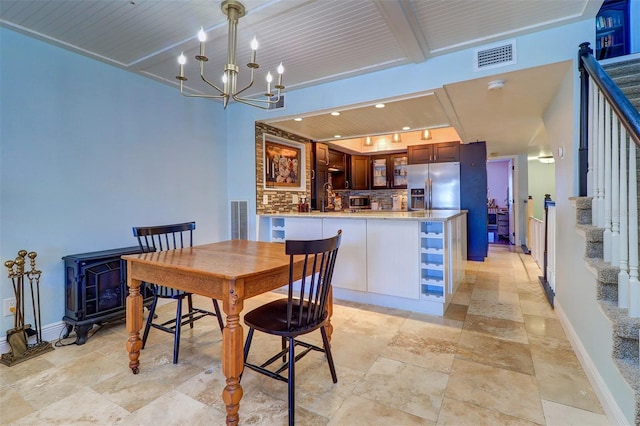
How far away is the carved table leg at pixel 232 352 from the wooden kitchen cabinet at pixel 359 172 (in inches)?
211

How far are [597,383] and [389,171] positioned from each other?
5.08 meters

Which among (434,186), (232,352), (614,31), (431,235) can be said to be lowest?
(232,352)

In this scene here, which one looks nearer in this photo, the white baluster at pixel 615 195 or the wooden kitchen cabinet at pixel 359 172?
the white baluster at pixel 615 195

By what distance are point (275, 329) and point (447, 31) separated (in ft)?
8.38

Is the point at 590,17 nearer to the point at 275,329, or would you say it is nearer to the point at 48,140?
the point at 275,329

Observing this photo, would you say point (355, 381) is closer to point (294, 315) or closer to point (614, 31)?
point (294, 315)

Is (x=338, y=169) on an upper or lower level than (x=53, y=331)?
upper

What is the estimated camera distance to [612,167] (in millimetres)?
1603

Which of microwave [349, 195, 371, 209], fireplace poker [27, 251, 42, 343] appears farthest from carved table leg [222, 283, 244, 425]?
microwave [349, 195, 371, 209]

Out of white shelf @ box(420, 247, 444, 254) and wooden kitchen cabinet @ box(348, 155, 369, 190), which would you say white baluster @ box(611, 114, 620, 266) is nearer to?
white shelf @ box(420, 247, 444, 254)

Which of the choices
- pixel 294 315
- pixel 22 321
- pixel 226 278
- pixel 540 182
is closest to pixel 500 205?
pixel 540 182

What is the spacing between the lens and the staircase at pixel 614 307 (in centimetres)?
131

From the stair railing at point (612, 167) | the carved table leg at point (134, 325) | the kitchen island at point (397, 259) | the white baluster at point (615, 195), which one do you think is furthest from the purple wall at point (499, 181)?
the carved table leg at point (134, 325)

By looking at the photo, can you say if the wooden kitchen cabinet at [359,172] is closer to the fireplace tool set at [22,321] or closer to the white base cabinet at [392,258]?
the white base cabinet at [392,258]
